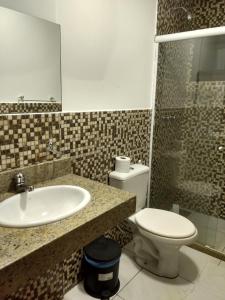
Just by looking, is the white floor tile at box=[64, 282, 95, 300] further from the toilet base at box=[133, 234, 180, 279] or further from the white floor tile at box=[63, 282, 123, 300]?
the toilet base at box=[133, 234, 180, 279]

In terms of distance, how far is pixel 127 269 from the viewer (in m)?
1.84

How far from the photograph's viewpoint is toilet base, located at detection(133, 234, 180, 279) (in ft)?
5.64

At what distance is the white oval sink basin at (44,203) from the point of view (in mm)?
1077

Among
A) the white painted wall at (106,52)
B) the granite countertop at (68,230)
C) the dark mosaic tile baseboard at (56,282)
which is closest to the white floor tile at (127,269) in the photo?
the dark mosaic tile baseboard at (56,282)

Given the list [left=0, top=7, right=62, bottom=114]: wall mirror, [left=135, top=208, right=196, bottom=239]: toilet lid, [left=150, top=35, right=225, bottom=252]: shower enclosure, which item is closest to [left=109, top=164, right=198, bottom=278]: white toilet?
[left=135, top=208, right=196, bottom=239]: toilet lid

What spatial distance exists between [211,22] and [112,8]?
3.98 ft

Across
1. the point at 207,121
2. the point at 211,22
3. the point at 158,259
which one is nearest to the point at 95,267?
the point at 158,259

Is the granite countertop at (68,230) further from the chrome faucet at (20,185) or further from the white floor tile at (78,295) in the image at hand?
the white floor tile at (78,295)

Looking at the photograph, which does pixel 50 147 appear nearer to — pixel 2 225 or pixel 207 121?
pixel 2 225

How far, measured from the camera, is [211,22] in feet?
7.60

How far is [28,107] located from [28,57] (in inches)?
10.0

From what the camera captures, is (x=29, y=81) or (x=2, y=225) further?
(x=29, y=81)

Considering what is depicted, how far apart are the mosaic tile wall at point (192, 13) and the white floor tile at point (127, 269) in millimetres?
1918

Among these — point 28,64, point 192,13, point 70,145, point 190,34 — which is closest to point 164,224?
Answer: point 70,145
